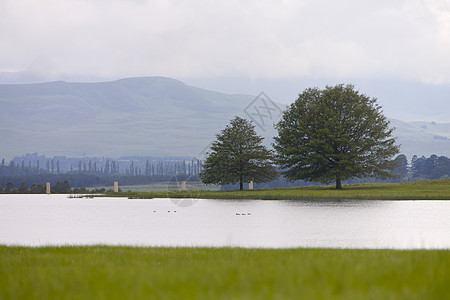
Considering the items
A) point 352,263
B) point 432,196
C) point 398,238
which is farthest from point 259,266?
point 432,196

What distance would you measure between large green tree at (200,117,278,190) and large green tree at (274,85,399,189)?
2.40 metres

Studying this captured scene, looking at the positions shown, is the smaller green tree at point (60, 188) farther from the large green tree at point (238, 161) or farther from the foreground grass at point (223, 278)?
the foreground grass at point (223, 278)

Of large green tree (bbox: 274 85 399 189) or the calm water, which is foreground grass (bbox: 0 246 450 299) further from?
large green tree (bbox: 274 85 399 189)

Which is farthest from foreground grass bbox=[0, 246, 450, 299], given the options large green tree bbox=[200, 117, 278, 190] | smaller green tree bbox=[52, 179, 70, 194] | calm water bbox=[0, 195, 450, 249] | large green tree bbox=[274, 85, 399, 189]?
smaller green tree bbox=[52, 179, 70, 194]

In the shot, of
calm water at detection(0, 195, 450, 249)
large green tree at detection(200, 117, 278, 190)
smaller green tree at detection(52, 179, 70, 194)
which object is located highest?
large green tree at detection(200, 117, 278, 190)

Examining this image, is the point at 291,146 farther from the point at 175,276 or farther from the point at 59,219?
the point at 175,276

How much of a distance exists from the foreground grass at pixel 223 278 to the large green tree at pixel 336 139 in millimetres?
52032

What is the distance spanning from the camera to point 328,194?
190 feet

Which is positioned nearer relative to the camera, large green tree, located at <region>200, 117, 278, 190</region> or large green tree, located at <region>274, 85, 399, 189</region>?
large green tree, located at <region>274, 85, 399, 189</region>

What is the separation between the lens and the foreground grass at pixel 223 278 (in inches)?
318

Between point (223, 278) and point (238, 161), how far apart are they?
195ft

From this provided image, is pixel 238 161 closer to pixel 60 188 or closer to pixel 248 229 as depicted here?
pixel 60 188

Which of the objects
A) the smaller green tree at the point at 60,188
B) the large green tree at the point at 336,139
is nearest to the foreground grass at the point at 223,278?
the large green tree at the point at 336,139

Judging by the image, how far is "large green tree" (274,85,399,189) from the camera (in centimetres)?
6488
